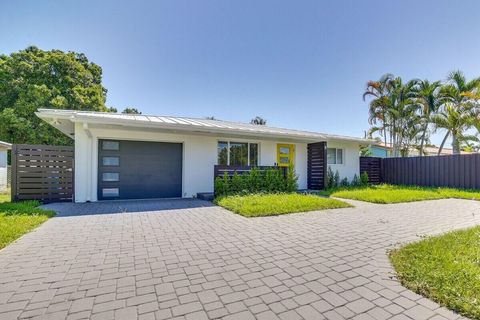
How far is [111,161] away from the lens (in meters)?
8.41

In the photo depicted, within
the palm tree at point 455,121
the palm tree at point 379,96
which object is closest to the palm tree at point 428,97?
the palm tree at point 455,121

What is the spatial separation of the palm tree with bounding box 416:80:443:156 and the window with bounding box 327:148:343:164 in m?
8.14

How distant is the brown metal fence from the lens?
11695 mm

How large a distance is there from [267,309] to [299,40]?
38.1 feet

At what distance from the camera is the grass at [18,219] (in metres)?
4.14

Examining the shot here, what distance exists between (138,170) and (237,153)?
416cm

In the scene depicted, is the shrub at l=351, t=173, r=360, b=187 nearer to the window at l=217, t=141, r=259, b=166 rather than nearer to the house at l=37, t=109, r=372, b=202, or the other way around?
the house at l=37, t=109, r=372, b=202

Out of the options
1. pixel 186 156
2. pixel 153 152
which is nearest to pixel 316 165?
pixel 186 156

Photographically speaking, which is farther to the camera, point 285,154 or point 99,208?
point 285,154

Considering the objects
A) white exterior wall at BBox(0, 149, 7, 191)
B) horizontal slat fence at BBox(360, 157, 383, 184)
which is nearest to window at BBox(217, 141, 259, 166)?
horizontal slat fence at BBox(360, 157, 383, 184)

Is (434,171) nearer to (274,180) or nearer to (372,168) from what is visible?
(372,168)

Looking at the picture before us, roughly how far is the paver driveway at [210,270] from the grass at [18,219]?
0.27 meters

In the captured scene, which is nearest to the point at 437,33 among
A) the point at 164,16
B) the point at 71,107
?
the point at 164,16

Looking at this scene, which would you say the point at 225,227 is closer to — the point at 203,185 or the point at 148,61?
the point at 203,185
